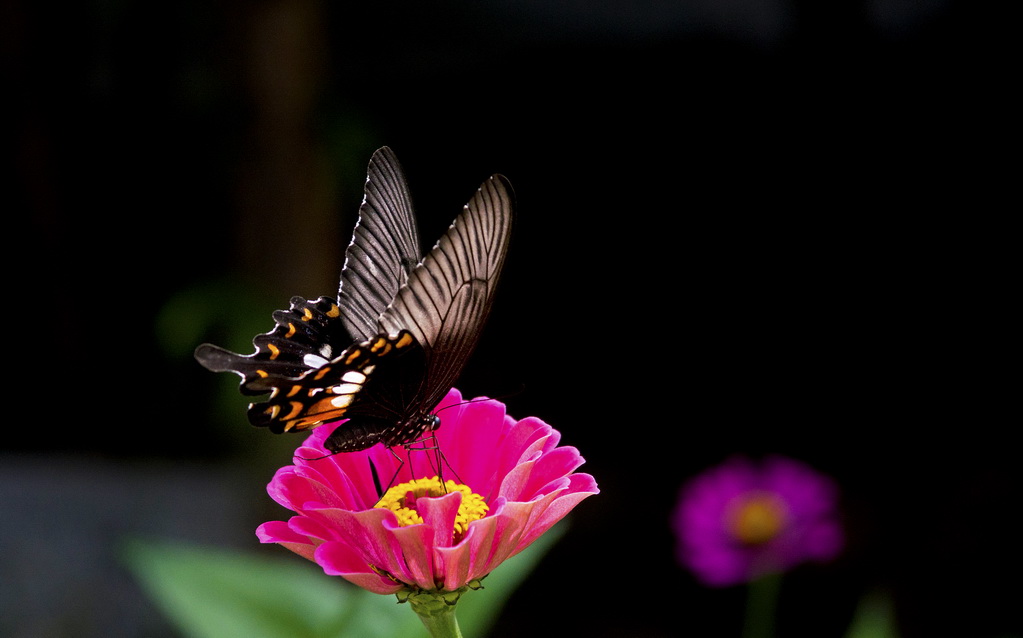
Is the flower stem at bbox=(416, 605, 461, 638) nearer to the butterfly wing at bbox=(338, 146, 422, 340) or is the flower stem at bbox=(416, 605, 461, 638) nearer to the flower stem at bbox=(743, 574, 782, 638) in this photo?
the butterfly wing at bbox=(338, 146, 422, 340)

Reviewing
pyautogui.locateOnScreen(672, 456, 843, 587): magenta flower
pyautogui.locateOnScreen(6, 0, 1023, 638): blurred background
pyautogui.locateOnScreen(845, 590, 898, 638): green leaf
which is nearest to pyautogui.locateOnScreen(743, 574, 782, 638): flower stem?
pyautogui.locateOnScreen(6, 0, 1023, 638): blurred background

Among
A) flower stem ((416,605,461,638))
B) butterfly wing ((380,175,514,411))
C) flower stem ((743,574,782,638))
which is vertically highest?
butterfly wing ((380,175,514,411))

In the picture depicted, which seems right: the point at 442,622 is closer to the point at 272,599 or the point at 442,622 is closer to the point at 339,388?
the point at 339,388

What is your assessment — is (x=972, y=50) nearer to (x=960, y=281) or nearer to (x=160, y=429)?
(x=960, y=281)

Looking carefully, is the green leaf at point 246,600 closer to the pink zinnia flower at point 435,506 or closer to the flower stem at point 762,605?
the pink zinnia flower at point 435,506

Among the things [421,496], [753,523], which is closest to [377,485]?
[421,496]

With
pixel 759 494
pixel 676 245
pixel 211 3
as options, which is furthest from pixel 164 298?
pixel 759 494
